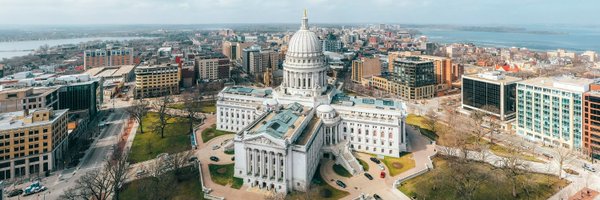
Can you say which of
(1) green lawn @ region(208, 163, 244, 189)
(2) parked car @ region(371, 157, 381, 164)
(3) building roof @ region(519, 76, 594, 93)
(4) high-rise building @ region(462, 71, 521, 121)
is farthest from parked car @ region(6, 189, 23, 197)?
(4) high-rise building @ region(462, 71, 521, 121)

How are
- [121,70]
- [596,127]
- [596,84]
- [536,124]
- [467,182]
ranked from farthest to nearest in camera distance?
[121,70], [536,124], [596,84], [596,127], [467,182]

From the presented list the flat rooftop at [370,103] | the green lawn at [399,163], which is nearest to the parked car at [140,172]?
the flat rooftop at [370,103]

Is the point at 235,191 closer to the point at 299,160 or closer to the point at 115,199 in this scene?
the point at 299,160

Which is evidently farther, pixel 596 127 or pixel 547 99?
pixel 547 99

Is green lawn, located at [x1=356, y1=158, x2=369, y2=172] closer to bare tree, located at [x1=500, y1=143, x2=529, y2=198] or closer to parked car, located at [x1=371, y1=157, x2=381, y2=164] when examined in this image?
parked car, located at [x1=371, y1=157, x2=381, y2=164]

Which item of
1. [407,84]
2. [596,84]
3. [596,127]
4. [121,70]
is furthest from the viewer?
[121,70]

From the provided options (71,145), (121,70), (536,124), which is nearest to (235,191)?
(71,145)
